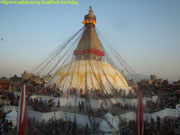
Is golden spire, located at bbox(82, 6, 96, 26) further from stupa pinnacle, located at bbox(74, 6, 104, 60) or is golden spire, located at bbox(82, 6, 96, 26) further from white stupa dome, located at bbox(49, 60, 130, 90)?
white stupa dome, located at bbox(49, 60, 130, 90)

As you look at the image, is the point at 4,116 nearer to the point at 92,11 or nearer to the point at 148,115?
the point at 148,115

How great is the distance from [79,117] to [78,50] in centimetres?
1336

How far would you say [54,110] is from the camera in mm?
13539

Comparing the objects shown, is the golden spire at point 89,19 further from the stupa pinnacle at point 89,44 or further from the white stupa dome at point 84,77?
the white stupa dome at point 84,77

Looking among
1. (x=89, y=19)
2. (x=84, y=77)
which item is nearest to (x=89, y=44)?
(x=89, y=19)

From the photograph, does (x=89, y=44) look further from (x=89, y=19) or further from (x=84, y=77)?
(x=84, y=77)

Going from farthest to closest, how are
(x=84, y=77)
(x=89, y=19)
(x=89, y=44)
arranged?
(x=89, y=19), (x=89, y=44), (x=84, y=77)

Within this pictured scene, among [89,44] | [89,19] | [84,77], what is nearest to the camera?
[84,77]

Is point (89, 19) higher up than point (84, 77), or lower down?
higher up

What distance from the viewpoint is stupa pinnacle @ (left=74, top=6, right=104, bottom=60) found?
23000mm

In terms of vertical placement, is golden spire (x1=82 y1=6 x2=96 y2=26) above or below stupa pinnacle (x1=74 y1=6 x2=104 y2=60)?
above

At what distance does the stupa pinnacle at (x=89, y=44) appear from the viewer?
75.5 ft

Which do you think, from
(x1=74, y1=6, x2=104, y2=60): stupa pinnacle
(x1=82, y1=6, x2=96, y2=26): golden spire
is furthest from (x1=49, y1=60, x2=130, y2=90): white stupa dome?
(x1=82, y1=6, x2=96, y2=26): golden spire

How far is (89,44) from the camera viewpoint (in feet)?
76.3
